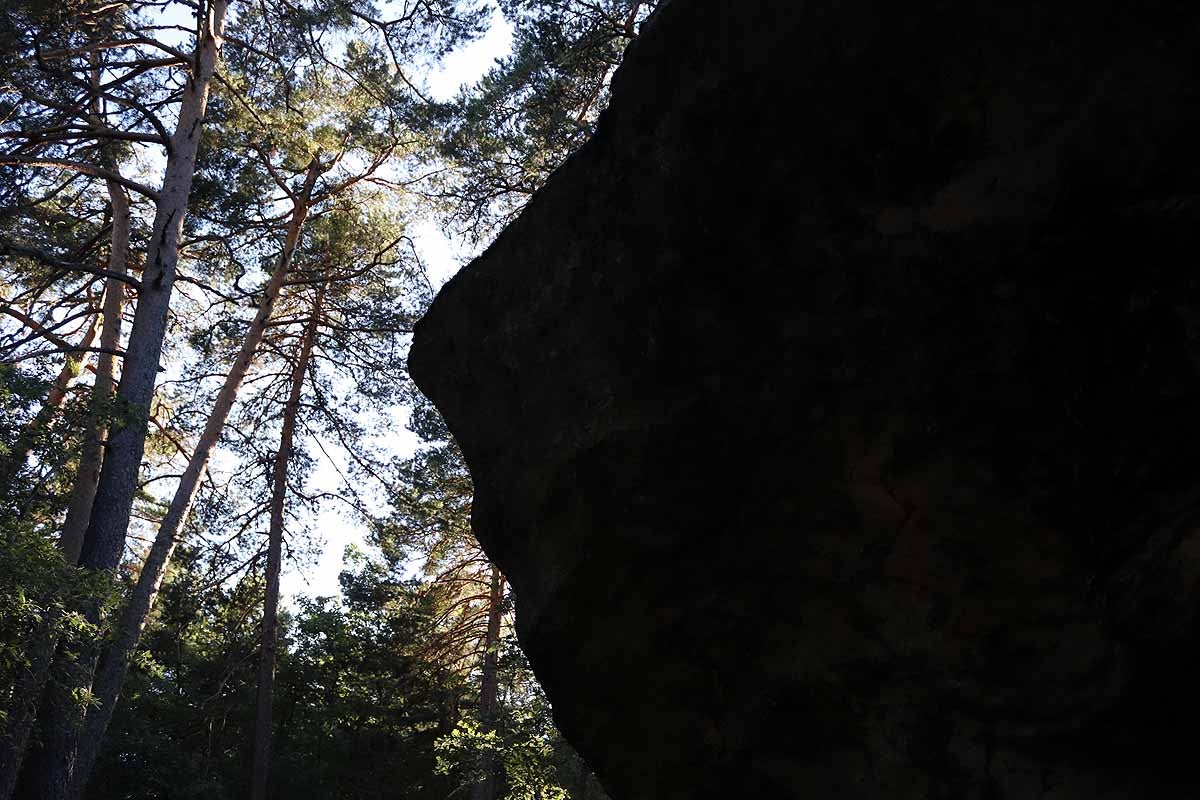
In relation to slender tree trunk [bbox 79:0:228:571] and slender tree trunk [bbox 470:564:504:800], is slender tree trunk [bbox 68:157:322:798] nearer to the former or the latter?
slender tree trunk [bbox 79:0:228:571]

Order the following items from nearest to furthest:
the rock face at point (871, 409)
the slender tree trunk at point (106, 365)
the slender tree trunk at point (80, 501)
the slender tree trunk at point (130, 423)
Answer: the rock face at point (871, 409)
the slender tree trunk at point (80, 501)
the slender tree trunk at point (130, 423)
the slender tree trunk at point (106, 365)

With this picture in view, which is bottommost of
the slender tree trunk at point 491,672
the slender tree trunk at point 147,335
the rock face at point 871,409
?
the rock face at point 871,409

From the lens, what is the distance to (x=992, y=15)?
282 centimetres

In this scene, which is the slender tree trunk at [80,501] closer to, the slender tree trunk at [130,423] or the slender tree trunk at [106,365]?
the slender tree trunk at [106,365]

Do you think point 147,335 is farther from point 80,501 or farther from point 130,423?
point 80,501

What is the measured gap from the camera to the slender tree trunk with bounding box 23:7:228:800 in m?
6.82

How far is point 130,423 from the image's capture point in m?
6.84

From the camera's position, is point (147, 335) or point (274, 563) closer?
point (147, 335)

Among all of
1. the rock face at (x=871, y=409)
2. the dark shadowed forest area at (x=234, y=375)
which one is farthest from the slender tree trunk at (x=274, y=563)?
the rock face at (x=871, y=409)

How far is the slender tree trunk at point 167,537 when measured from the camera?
25.6ft

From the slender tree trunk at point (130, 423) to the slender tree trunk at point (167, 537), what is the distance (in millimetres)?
272

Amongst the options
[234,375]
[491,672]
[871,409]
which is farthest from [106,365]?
[871,409]

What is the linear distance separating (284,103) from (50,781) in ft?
25.6

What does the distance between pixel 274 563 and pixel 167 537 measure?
10.9 feet
